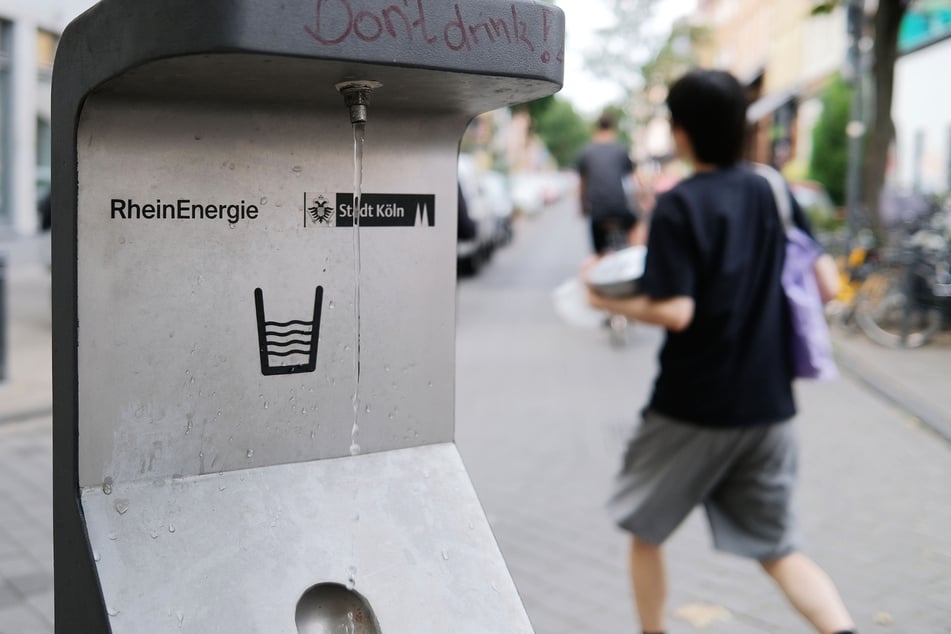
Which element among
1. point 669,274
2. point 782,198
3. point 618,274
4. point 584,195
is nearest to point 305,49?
point 669,274

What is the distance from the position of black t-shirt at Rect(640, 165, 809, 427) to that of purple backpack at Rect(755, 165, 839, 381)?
0.03 metres

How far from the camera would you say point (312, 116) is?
1.89 m

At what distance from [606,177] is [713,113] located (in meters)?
7.72

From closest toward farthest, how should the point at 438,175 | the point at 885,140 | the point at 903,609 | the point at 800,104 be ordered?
the point at 438,175
the point at 903,609
the point at 885,140
the point at 800,104

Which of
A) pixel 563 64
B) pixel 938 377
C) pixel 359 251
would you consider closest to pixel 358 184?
pixel 359 251

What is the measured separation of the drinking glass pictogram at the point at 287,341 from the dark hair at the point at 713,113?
1.48 m

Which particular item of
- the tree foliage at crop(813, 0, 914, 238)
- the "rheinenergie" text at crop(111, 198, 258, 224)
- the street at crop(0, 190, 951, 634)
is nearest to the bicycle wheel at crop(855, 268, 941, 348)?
the street at crop(0, 190, 951, 634)

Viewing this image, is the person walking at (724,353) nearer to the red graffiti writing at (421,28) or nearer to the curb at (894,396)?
the red graffiti writing at (421,28)

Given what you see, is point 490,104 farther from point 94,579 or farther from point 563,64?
point 94,579

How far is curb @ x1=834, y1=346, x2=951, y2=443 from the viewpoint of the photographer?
6.99 m

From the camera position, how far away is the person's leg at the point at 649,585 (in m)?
3.21

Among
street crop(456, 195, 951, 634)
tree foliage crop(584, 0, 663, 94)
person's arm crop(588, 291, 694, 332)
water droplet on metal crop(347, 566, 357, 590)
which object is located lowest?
street crop(456, 195, 951, 634)

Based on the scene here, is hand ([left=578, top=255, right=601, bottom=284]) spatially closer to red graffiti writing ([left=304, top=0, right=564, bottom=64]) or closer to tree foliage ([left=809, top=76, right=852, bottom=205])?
red graffiti writing ([left=304, top=0, right=564, bottom=64])

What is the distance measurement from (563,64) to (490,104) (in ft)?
0.71
